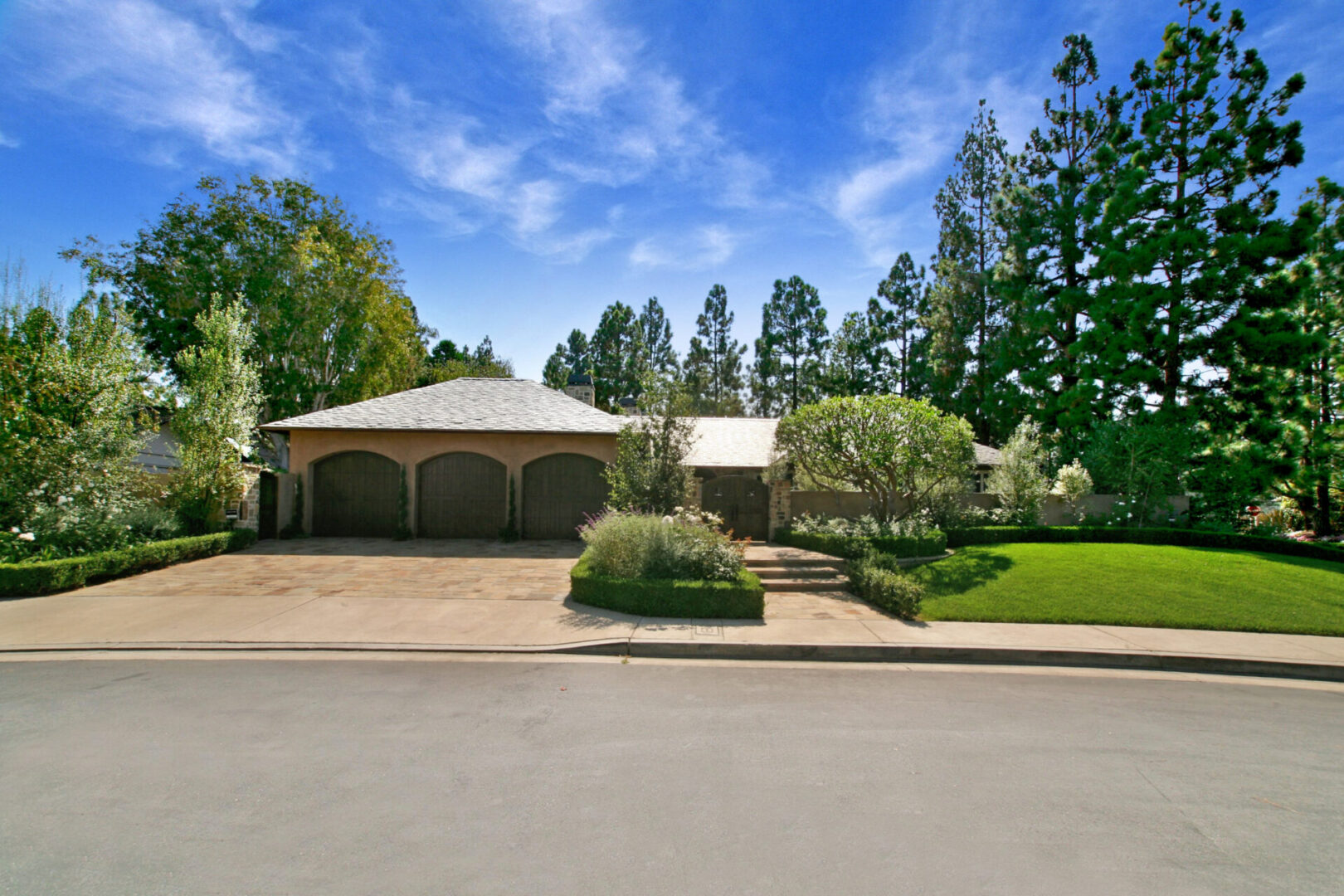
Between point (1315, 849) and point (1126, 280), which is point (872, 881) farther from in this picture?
A: point (1126, 280)

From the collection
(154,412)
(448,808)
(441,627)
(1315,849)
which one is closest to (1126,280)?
(1315,849)

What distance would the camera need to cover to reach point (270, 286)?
27844mm

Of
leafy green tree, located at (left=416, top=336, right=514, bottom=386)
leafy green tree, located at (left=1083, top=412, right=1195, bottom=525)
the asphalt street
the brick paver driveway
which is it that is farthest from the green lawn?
leafy green tree, located at (left=416, top=336, right=514, bottom=386)

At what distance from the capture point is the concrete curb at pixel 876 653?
7.89 meters

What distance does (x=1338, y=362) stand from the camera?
21.4 metres

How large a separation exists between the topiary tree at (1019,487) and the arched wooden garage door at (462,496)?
1564 centimetres

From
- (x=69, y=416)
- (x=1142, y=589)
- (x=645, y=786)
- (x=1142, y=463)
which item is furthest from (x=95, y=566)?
(x=1142, y=463)

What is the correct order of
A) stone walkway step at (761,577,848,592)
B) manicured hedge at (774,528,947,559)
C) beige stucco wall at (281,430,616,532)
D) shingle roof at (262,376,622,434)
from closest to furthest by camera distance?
stone walkway step at (761,577,848,592) < manicured hedge at (774,528,947,559) < shingle roof at (262,376,622,434) < beige stucco wall at (281,430,616,532)

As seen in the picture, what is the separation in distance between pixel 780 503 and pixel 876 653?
30.2 ft

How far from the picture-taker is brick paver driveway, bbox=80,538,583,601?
10.9 meters

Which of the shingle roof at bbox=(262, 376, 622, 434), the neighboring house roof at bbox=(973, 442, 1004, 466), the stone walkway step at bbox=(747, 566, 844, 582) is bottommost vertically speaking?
the stone walkway step at bbox=(747, 566, 844, 582)

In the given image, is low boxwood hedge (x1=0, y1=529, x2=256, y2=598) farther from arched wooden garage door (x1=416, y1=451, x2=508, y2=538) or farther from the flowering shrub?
the flowering shrub

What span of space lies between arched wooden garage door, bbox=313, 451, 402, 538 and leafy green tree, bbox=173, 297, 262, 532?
246cm

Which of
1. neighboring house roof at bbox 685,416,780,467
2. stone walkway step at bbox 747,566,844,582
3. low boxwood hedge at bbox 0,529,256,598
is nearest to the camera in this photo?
low boxwood hedge at bbox 0,529,256,598
